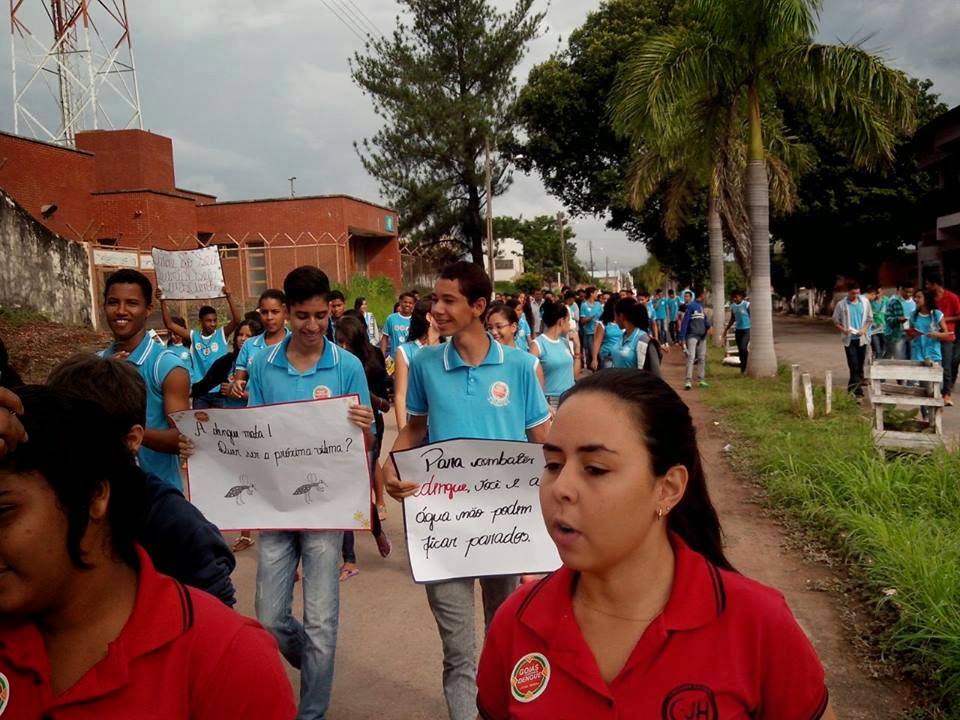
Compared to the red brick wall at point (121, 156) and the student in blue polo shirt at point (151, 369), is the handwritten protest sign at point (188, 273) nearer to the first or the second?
the student in blue polo shirt at point (151, 369)

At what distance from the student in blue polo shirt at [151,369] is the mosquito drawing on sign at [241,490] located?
275 mm

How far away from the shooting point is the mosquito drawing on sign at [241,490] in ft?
13.1

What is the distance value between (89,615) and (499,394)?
2295 mm

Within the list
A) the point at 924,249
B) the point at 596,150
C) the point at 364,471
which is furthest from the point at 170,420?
the point at 924,249

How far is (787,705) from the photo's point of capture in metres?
1.60

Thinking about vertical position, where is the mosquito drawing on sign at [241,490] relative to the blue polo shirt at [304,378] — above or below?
below

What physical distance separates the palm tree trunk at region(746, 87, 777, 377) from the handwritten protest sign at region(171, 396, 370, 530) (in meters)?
13.4

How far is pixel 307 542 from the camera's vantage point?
149 inches

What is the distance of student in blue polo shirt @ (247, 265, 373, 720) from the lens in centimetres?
359

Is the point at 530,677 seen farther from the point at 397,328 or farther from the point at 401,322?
the point at 401,322

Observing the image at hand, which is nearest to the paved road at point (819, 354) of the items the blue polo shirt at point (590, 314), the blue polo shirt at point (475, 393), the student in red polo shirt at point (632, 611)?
the blue polo shirt at point (590, 314)

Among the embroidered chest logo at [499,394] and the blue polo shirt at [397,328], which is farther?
the blue polo shirt at [397,328]

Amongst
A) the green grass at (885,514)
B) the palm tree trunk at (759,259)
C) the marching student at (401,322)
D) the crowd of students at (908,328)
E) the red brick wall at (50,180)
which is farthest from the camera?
the red brick wall at (50,180)

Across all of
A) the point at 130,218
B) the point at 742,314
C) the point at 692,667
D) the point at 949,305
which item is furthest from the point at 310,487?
the point at 130,218
